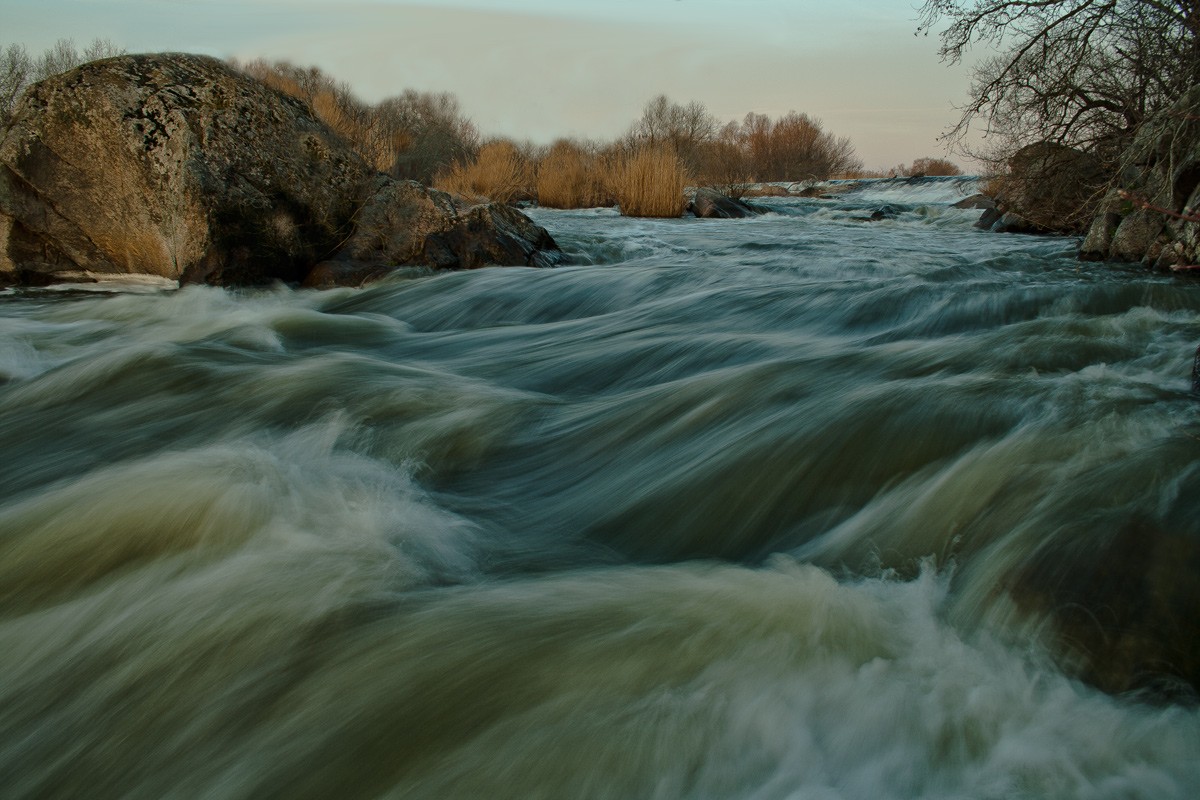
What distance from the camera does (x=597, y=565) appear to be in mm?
2170

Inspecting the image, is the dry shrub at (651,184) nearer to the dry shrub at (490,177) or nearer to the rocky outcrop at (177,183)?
the dry shrub at (490,177)

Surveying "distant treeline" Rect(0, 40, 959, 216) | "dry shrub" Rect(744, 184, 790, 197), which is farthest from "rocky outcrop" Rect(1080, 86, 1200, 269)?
"dry shrub" Rect(744, 184, 790, 197)

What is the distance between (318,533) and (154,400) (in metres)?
1.86

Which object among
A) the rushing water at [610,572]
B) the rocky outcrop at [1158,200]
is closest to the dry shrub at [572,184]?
the rocky outcrop at [1158,200]

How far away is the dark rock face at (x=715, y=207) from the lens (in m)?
15.9

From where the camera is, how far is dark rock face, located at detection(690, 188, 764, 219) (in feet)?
52.1

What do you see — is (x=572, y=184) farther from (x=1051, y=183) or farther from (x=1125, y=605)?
(x=1125, y=605)

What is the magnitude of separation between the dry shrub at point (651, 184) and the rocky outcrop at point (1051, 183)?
591 centimetres

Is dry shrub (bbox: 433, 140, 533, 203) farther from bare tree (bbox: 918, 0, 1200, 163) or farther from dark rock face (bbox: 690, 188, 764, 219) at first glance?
bare tree (bbox: 918, 0, 1200, 163)

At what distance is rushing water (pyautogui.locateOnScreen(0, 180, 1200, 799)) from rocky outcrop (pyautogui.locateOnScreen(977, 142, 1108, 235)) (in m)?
5.95

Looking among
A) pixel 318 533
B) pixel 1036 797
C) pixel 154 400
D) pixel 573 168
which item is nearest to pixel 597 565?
pixel 318 533

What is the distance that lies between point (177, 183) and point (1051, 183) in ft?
28.9

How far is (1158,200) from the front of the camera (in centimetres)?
583


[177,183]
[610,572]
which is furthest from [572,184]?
[610,572]
